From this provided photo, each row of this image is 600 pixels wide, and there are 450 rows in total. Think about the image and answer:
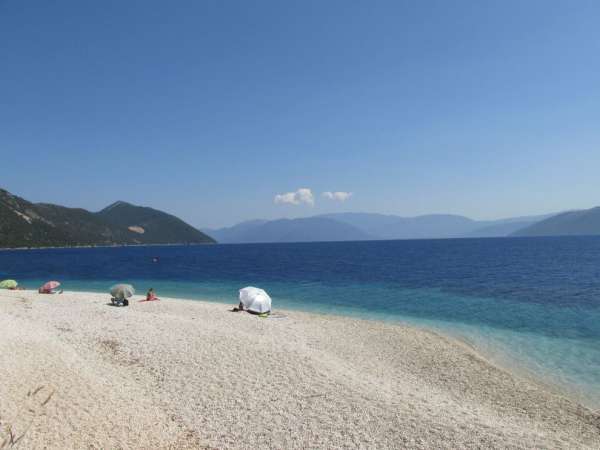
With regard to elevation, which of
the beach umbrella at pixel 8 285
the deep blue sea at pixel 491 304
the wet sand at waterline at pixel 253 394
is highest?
the beach umbrella at pixel 8 285

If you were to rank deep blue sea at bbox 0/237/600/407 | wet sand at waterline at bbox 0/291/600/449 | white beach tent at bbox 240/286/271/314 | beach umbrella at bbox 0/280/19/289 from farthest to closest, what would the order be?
beach umbrella at bbox 0/280/19/289 → white beach tent at bbox 240/286/271/314 → deep blue sea at bbox 0/237/600/407 → wet sand at waterline at bbox 0/291/600/449

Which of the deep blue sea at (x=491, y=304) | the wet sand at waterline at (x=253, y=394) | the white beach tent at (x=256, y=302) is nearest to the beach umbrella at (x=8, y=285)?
the deep blue sea at (x=491, y=304)

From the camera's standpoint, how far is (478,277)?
53.2m

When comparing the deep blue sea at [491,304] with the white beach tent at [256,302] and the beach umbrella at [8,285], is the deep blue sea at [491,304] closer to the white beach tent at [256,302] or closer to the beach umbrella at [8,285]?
the white beach tent at [256,302]

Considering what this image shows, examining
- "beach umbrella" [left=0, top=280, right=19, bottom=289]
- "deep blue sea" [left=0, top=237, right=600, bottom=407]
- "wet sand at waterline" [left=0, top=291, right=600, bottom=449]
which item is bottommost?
"deep blue sea" [left=0, top=237, right=600, bottom=407]

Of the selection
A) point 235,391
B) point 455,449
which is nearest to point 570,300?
point 455,449

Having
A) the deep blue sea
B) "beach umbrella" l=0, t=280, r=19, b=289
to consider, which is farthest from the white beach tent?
"beach umbrella" l=0, t=280, r=19, b=289

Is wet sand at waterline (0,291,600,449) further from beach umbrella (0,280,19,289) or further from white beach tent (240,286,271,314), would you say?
beach umbrella (0,280,19,289)

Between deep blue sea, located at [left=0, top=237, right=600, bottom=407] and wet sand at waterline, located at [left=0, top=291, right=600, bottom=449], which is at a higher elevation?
wet sand at waterline, located at [left=0, top=291, right=600, bottom=449]

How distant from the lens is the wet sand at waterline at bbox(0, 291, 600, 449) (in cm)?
967

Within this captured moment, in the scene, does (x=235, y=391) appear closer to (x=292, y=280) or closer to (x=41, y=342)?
(x=41, y=342)

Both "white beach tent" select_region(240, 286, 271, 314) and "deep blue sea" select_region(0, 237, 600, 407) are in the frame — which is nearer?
"deep blue sea" select_region(0, 237, 600, 407)

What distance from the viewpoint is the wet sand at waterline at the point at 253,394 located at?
9.67 metres

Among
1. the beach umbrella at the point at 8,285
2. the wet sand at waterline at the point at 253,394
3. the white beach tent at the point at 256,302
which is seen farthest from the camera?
the beach umbrella at the point at 8,285
